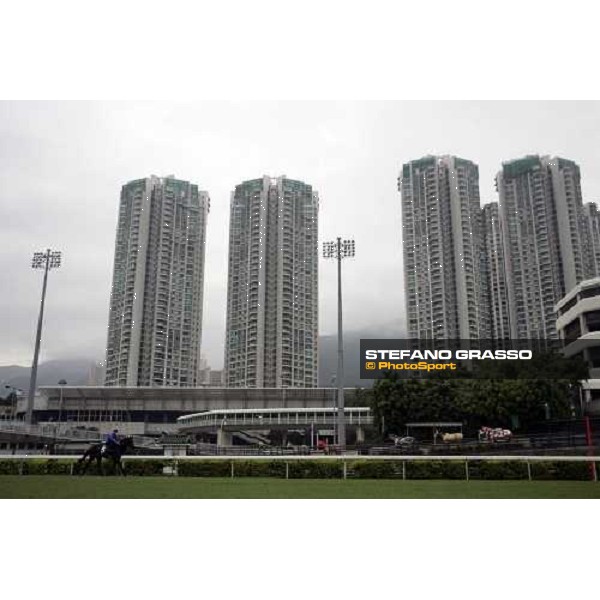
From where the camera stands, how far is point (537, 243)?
28.4 meters

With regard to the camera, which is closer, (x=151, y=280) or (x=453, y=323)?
(x=453, y=323)

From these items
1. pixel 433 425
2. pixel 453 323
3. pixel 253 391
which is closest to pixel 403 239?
pixel 453 323

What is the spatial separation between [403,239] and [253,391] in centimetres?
2428

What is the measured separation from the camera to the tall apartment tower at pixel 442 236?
31.0 meters

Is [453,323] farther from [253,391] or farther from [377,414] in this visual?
[253,391]

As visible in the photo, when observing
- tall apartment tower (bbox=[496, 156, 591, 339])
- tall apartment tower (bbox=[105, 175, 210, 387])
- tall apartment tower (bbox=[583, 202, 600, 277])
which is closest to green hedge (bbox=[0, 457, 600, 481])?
tall apartment tower (bbox=[496, 156, 591, 339])

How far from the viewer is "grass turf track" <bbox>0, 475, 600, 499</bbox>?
454 inches

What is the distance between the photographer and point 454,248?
3356cm

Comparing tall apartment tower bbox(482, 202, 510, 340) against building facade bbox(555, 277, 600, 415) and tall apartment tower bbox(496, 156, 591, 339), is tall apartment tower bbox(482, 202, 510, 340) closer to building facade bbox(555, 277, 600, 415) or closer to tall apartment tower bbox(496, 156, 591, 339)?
tall apartment tower bbox(496, 156, 591, 339)

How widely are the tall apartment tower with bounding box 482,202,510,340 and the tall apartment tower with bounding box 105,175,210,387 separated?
30982 millimetres

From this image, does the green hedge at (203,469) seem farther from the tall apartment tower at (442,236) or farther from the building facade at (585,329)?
the tall apartment tower at (442,236)

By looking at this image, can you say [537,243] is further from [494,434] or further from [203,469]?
[203,469]

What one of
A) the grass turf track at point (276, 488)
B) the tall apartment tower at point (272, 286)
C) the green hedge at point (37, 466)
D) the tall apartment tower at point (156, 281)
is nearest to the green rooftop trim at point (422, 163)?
the tall apartment tower at point (272, 286)

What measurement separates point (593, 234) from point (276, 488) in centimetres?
2197
